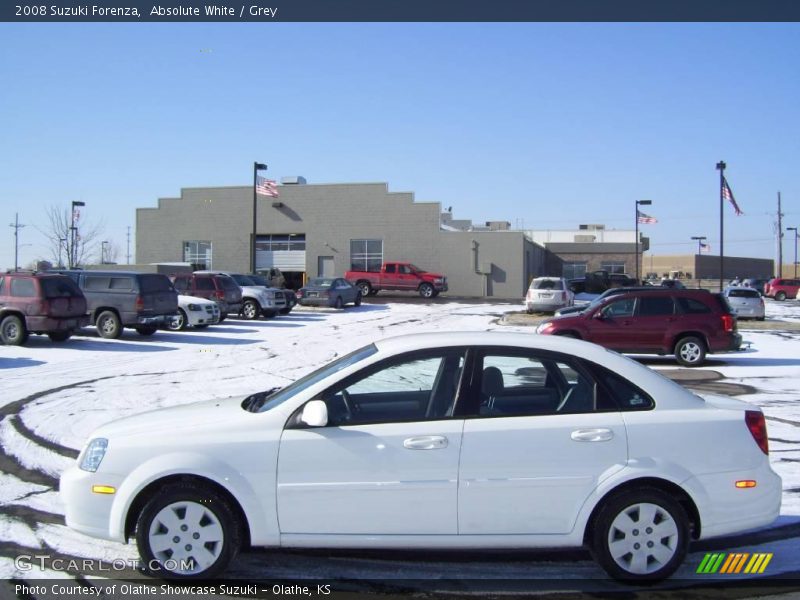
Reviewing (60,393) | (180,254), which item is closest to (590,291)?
(180,254)

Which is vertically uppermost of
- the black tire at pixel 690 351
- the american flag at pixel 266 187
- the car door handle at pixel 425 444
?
the american flag at pixel 266 187

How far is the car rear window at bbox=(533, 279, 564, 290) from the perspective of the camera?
2969 centimetres

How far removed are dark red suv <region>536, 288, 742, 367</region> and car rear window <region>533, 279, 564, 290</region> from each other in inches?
540

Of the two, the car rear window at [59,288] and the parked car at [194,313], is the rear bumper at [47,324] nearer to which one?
the car rear window at [59,288]

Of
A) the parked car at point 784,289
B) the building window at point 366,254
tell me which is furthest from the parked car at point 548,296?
the parked car at point 784,289

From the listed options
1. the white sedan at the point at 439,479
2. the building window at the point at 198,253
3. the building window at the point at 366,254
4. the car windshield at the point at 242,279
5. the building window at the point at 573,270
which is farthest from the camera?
the building window at the point at 573,270

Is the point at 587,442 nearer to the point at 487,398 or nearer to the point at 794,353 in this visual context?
the point at 487,398

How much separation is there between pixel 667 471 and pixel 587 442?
52 cm

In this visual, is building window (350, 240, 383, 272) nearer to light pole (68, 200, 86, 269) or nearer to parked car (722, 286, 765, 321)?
light pole (68, 200, 86, 269)

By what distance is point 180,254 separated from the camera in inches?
2092

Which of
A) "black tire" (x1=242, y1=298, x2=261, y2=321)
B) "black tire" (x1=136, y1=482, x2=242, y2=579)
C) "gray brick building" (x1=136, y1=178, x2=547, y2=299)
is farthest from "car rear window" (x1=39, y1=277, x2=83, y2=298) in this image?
A: "gray brick building" (x1=136, y1=178, x2=547, y2=299)

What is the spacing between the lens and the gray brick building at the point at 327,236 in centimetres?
4912

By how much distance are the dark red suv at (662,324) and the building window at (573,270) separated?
51542 mm

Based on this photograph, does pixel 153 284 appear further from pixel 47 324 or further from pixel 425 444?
pixel 425 444
